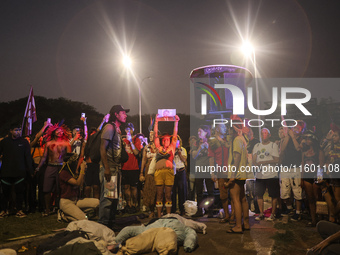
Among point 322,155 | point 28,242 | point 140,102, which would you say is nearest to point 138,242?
point 28,242

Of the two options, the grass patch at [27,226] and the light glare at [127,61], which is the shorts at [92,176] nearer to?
the grass patch at [27,226]

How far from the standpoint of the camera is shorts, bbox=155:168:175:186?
8.58 meters

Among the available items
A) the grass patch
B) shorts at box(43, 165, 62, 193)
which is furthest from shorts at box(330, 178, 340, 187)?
shorts at box(43, 165, 62, 193)

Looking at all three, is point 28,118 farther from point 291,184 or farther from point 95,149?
point 291,184

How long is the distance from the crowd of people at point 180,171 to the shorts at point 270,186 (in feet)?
0.09

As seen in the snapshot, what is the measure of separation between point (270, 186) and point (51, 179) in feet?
19.1

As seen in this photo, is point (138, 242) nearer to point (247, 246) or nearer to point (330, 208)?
point (247, 246)

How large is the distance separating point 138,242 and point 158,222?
0.81 m

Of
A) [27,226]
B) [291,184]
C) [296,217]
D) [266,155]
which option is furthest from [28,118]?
[296,217]

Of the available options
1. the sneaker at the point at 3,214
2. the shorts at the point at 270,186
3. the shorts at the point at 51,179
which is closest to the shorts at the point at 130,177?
the shorts at the point at 51,179

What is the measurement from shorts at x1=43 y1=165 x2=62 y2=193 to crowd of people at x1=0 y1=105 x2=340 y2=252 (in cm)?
3

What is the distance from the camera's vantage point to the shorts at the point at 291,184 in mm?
8820

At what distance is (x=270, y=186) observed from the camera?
902 cm

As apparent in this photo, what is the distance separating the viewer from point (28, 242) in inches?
247
